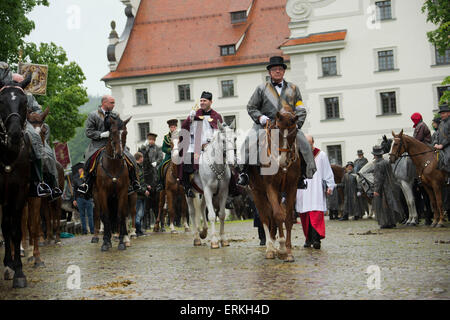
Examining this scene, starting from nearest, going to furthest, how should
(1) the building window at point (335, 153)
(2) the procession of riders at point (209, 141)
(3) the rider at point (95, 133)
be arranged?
(2) the procession of riders at point (209, 141)
(3) the rider at point (95, 133)
(1) the building window at point (335, 153)

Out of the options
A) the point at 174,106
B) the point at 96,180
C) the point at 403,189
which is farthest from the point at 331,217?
the point at 174,106

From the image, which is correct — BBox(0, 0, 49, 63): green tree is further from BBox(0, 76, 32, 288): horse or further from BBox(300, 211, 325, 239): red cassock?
BBox(0, 76, 32, 288): horse

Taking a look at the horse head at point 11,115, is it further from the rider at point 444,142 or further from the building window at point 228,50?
the building window at point 228,50

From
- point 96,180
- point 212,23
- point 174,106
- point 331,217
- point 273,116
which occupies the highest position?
point 212,23

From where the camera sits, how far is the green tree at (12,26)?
32500 mm

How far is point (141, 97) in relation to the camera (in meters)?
61.1

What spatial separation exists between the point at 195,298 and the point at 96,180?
712cm

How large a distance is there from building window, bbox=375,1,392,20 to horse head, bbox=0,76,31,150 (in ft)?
146

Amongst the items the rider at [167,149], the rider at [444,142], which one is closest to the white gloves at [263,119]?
the rider at [167,149]

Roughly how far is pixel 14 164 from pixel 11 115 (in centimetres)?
68

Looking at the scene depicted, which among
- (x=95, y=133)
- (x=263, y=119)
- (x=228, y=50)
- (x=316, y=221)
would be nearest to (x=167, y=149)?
(x=95, y=133)

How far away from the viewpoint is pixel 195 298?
6.73 meters

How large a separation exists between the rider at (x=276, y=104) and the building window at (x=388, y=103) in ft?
134
